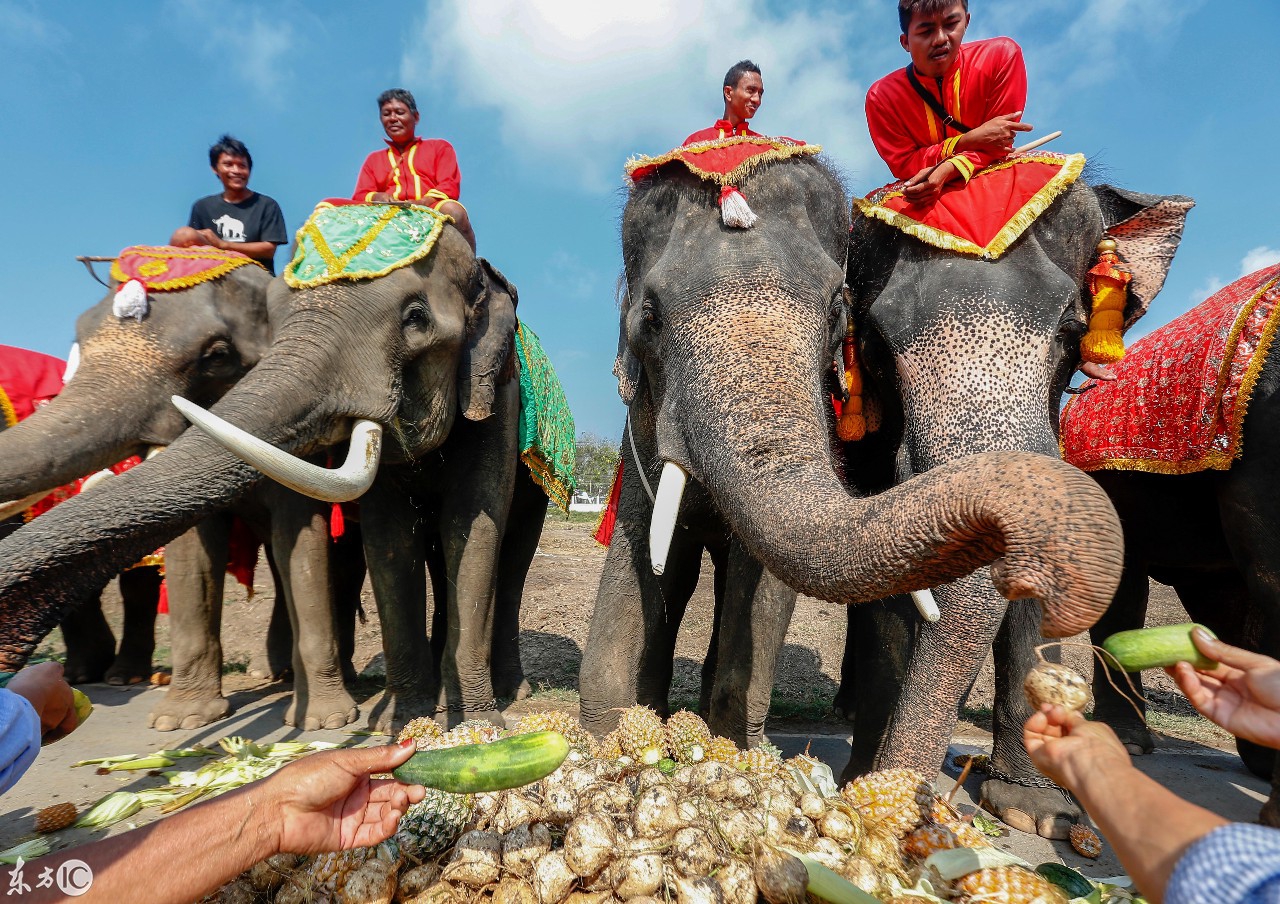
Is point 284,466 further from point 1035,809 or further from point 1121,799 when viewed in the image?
point 1035,809

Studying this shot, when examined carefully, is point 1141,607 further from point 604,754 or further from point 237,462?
point 237,462

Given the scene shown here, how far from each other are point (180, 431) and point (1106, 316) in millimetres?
4385

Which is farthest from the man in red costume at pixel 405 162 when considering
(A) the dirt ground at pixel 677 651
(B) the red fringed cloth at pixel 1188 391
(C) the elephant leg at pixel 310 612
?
(B) the red fringed cloth at pixel 1188 391

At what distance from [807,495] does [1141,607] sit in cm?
406

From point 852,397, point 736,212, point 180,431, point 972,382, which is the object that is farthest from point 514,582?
point 972,382

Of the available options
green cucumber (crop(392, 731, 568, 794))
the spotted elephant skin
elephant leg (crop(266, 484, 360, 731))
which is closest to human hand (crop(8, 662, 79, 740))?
green cucumber (crop(392, 731, 568, 794))

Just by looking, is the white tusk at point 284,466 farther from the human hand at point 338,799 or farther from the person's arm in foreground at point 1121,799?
the person's arm in foreground at point 1121,799

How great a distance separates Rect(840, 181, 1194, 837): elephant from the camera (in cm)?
216

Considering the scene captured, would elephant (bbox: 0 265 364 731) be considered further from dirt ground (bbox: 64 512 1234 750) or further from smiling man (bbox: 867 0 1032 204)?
smiling man (bbox: 867 0 1032 204)

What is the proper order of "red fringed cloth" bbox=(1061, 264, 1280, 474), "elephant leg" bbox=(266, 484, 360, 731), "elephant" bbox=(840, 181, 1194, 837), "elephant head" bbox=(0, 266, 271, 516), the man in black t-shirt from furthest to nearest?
the man in black t-shirt → "elephant leg" bbox=(266, 484, 360, 731) → "elephant head" bbox=(0, 266, 271, 516) → "red fringed cloth" bbox=(1061, 264, 1280, 474) → "elephant" bbox=(840, 181, 1194, 837)

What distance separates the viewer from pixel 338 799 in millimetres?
1465

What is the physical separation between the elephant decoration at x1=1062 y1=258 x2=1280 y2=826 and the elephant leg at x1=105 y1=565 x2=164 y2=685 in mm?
6467

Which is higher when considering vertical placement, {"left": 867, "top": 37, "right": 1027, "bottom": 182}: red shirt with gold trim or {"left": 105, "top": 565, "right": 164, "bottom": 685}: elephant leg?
{"left": 867, "top": 37, "right": 1027, "bottom": 182}: red shirt with gold trim

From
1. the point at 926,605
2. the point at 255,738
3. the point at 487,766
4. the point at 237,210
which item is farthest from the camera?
the point at 237,210
